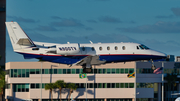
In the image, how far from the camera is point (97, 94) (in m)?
78.0

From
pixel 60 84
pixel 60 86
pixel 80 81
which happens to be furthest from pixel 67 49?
pixel 80 81

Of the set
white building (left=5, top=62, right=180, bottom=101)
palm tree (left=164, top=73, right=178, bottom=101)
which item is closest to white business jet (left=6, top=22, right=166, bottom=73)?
white building (left=5, top=62, right=180, bottom=101)

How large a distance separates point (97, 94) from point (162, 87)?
14.8m

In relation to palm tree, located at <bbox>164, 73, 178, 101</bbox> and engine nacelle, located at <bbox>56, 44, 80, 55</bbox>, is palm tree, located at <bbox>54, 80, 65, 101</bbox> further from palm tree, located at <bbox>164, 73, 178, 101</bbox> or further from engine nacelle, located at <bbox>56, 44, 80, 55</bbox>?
engine nacelle, located at <bbox>56, 44, 80, 55</bbox>

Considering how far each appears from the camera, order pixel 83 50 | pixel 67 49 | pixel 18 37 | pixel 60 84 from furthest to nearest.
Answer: pixel 60 84
pixel 18 37
pixel 83 50
pixel 67 49

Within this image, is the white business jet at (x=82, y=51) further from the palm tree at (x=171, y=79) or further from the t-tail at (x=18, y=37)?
the palm tree at (x=171, y=79)

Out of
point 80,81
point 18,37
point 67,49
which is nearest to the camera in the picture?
point 67,49

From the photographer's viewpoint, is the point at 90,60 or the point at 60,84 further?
the point at 60,84

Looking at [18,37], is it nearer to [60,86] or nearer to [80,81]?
[60,86]

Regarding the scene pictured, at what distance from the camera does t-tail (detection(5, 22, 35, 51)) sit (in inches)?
1859

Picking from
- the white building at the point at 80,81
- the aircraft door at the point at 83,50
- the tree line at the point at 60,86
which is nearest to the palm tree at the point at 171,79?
the white building at the point at 80,81

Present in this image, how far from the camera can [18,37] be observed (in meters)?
48.2

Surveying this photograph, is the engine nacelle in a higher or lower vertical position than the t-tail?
lower

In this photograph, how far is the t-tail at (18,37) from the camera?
4722 centimetres
